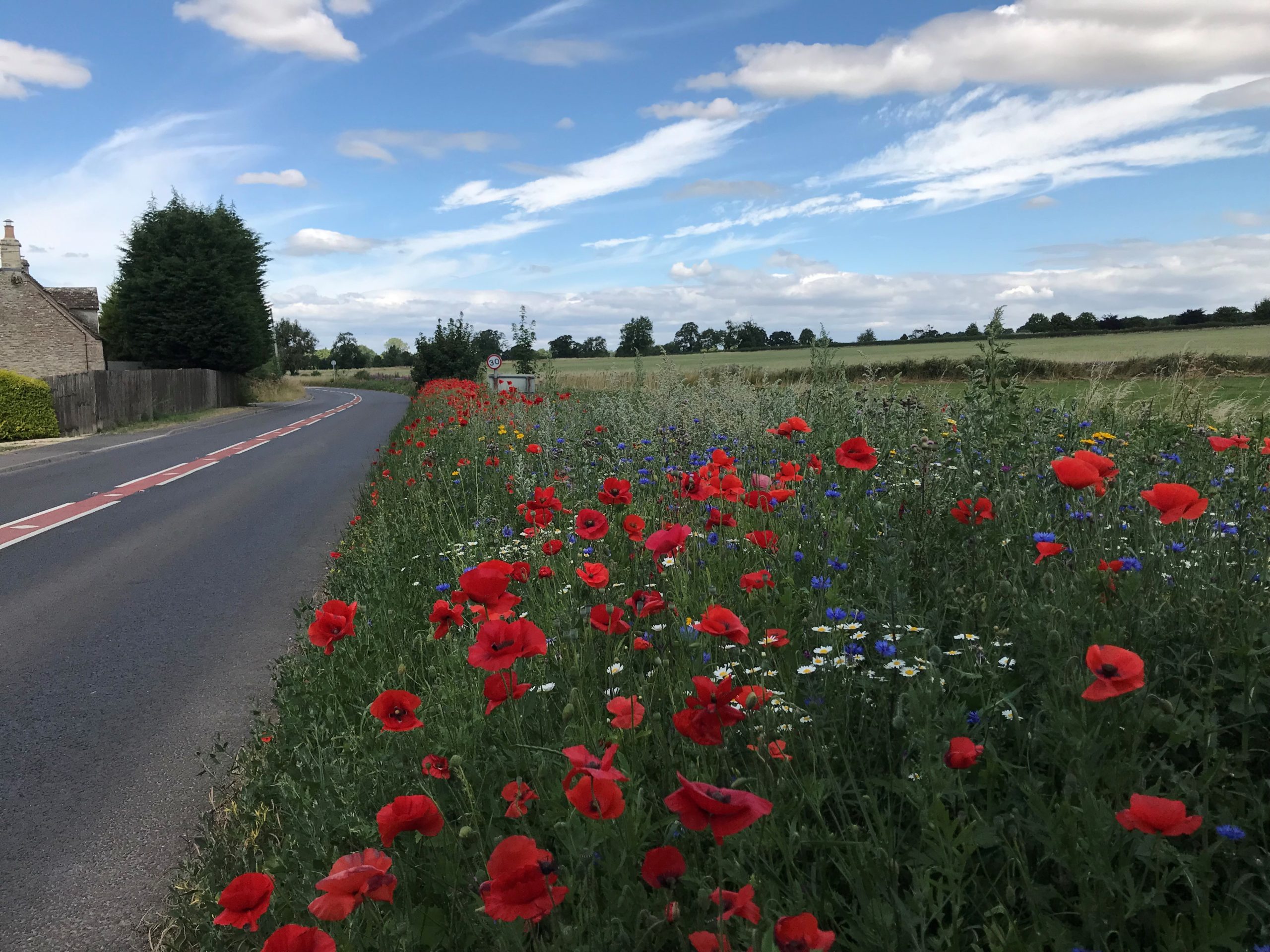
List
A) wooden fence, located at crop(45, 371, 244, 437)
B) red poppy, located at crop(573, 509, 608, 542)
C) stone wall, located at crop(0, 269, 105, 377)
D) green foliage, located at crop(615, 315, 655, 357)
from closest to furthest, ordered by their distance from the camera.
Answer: red poppy, located at crop(573, 509, 608, 542) → wooden fence, located at crop(45, 371, 244, 437) → stone wall, located at crop(0, 269, 105, 377) → green foliage, located at crop(615, 315, 655, 357)

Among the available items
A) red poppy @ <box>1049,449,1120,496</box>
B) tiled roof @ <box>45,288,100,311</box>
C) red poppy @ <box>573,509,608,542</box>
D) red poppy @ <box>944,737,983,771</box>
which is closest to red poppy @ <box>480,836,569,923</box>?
red poppy @ <box>944,737,983,771</box>

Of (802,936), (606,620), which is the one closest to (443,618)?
(606,620)

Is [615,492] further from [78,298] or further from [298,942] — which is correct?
[78,298]

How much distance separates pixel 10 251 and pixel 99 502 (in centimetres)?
3870

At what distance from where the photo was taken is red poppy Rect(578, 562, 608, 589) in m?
2.46

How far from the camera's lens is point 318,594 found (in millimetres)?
6609

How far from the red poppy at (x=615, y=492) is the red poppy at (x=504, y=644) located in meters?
1.16

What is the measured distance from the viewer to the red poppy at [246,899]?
1.57 m

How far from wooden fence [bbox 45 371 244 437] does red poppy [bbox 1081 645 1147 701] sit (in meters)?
26.2

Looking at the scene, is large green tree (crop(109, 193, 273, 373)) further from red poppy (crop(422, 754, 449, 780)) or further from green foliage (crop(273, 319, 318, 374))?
green foliage (crop(273, 319, 318, 374))

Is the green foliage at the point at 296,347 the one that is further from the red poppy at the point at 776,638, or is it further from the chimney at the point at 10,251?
the red poppy at the point at 776,638

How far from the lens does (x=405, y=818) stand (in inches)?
63.6

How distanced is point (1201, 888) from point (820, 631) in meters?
1.28

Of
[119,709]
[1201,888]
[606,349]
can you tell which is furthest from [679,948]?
[606,349]
